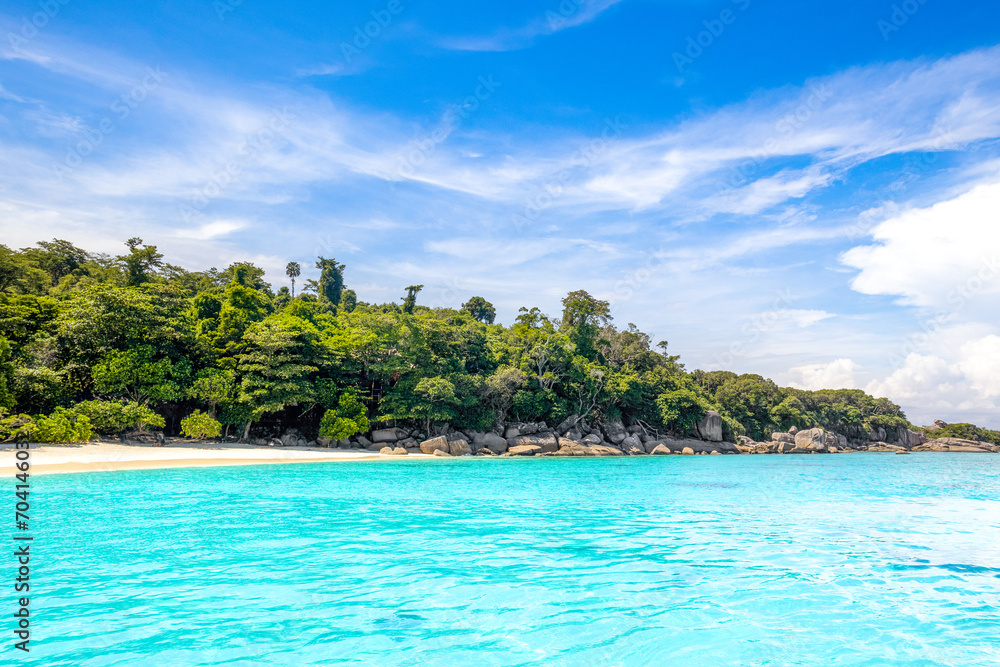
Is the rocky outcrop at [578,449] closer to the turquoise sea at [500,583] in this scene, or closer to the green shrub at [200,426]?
the green shrub at [200,426]

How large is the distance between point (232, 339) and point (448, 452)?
1366 cm

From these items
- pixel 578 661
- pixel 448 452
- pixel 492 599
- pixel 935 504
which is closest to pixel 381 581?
pixel 492 599

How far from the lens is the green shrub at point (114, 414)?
21281 millimetres

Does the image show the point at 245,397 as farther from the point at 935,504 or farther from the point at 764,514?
the point at 935,504

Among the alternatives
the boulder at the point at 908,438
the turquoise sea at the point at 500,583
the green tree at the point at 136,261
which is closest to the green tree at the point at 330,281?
the green tree at the point at 136,261

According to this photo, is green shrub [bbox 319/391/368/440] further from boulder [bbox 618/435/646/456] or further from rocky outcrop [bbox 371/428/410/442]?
boulder [bbox 618/435/646/456]

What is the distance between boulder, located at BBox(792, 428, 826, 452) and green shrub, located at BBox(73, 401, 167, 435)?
5028 cm

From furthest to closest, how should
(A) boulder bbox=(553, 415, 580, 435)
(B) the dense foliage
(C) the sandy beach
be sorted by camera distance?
(A) boulder bbox=(553, 415, 580, 435) → (B) the dense foliage → (C) the sandy beach

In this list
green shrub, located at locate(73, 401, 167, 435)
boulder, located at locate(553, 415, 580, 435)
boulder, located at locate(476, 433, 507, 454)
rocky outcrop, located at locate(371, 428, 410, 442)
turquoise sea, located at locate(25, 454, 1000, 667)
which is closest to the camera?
turquoise sea, located at locate(25, 454, 1000, 667)

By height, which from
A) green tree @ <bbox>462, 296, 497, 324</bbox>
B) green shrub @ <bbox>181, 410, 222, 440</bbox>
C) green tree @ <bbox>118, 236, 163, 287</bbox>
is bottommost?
green shrub @ <bbox>181, 410, 222, 440</bbox>

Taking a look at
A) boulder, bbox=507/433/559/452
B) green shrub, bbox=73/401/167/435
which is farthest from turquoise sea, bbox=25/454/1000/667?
boulder, bbox=507/433/559/452

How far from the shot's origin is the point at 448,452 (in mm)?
30484

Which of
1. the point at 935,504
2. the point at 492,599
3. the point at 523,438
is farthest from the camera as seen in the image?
the point at 523,438

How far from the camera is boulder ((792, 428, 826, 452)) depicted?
48509mm
